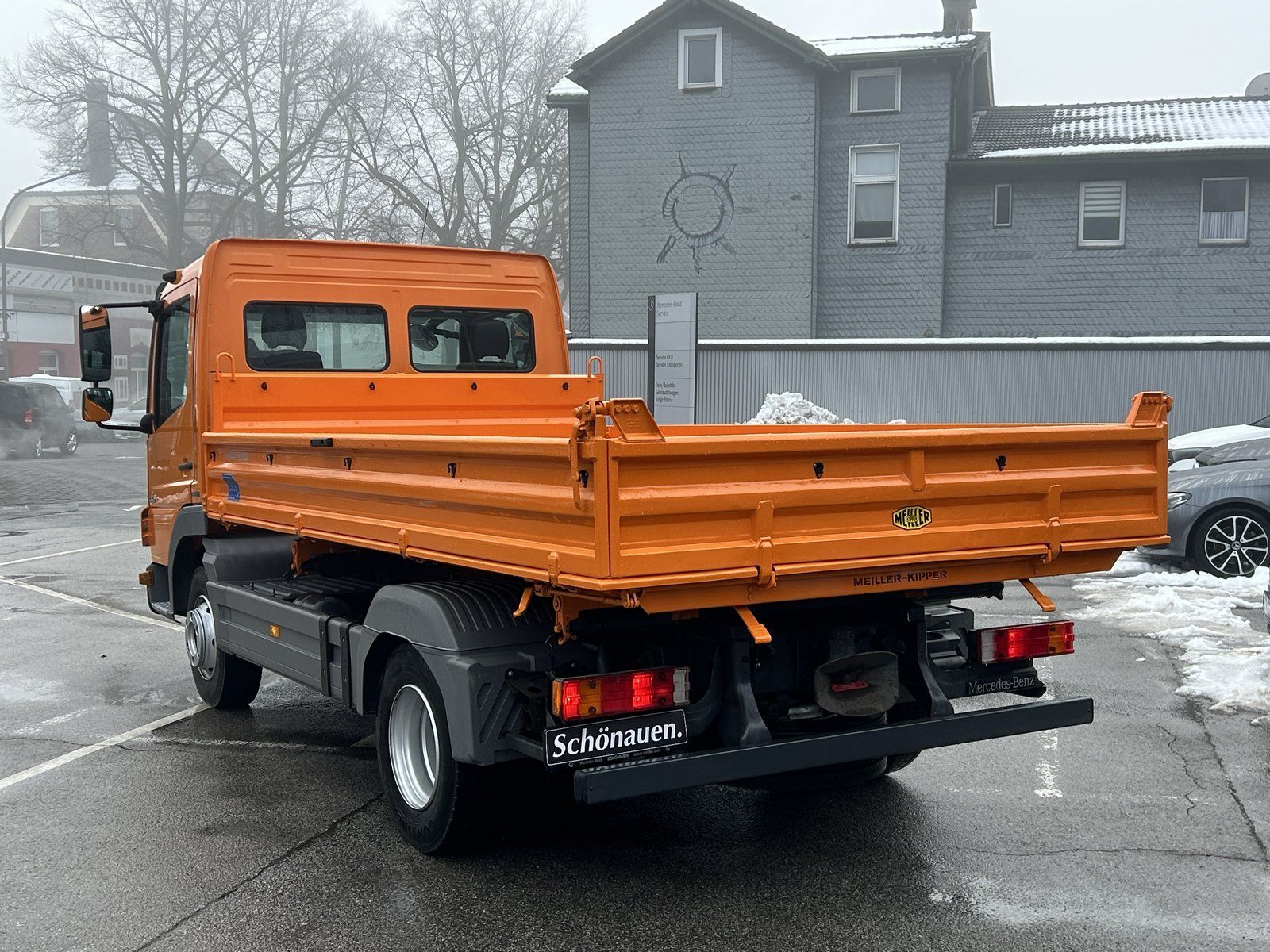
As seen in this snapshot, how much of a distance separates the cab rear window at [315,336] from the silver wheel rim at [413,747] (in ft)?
9.90

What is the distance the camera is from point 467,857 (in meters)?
4.85

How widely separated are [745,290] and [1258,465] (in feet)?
48.3

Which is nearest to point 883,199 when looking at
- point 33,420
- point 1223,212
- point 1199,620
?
point 1223,212

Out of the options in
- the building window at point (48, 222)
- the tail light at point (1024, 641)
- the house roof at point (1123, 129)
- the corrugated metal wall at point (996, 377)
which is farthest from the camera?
the building window at point (48, 222)

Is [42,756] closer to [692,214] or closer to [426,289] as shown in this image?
[426,289]

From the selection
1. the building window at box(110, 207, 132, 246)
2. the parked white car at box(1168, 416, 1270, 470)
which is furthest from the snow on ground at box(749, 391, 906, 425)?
the building window at box(110, 207, 132, 246)

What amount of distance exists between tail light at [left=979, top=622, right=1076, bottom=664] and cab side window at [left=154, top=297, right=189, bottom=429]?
474cm

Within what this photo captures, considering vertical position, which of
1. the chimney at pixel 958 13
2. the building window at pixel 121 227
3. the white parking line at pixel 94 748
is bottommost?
the white parking line at pixel 94 748

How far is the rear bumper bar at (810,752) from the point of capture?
411 cm

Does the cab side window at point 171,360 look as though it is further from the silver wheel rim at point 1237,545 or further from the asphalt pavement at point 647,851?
the silver wheel rim at point 1237,545

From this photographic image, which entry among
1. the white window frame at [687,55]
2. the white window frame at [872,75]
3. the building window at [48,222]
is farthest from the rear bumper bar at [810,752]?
the building window at [48,222]

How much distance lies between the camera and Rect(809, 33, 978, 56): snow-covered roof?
24.3 m

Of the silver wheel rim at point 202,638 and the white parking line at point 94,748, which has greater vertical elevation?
the silver wheel rim at point 202,638

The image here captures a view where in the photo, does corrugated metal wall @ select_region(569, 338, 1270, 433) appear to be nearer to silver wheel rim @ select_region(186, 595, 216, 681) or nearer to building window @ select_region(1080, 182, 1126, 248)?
building window @ select_region(1080, 182, 1126, 248)
